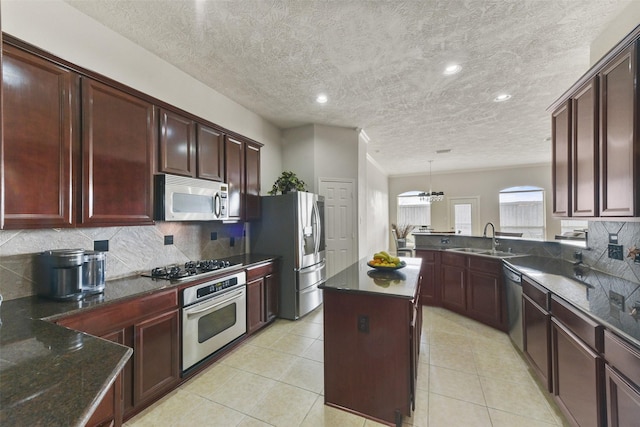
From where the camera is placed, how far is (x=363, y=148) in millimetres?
4977

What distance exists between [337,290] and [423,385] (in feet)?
3.92

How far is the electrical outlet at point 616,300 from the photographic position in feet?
4.91

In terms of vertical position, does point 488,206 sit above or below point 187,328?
above

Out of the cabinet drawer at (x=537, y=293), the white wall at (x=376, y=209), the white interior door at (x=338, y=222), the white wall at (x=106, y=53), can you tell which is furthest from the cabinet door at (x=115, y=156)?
the white wall at (x=376, y=209)

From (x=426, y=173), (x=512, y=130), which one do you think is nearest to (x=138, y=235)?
(x=512, y=130)

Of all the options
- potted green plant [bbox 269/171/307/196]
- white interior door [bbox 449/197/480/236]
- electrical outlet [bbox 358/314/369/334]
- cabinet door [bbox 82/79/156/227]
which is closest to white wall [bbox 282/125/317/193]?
potted green plant [bbox 269/171/307/196]

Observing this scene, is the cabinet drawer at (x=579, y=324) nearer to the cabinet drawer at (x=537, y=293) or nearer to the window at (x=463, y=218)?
the cabinet drawer at (x=537, y=293)

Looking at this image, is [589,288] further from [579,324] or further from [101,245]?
[101,245]

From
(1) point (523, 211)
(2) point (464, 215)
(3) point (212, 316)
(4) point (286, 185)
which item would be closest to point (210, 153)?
(4) point (286, 185)

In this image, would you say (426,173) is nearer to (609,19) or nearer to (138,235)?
(609,19)

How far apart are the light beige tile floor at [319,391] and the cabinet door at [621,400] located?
67cm

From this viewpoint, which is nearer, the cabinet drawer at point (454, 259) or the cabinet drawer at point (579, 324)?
the cabinet drawer at point (579, 324)

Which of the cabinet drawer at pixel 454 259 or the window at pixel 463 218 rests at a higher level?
the window at pixel 463 218

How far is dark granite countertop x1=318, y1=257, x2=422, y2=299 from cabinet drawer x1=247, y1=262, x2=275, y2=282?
1.17 m
